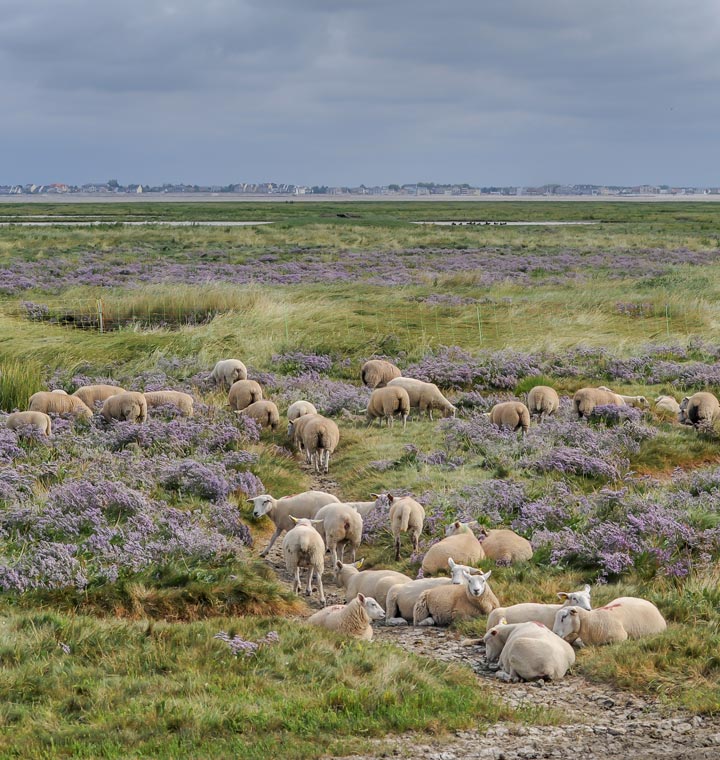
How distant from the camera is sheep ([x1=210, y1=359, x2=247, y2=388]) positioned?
20.3 metres

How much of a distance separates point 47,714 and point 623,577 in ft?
22.3

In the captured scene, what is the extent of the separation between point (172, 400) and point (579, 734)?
12364 millimetres

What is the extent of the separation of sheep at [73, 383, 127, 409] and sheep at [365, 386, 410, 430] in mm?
5048

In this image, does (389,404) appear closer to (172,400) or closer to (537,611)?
(172,400)

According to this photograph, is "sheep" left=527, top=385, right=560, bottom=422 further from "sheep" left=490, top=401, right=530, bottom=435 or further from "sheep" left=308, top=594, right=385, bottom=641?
"sheep" left=308, top=594, right=385, bottom=641

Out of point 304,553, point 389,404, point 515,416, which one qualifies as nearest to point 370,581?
point 304,553

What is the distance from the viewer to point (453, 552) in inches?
436

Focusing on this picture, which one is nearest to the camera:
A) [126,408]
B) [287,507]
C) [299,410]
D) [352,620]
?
[352,620]

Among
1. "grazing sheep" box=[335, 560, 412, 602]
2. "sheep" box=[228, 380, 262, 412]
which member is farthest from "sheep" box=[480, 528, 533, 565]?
"sheep" box=[228, 380, 262, 412]

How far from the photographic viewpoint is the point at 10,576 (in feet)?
32.5

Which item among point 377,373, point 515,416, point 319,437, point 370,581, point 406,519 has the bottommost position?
point 370,581

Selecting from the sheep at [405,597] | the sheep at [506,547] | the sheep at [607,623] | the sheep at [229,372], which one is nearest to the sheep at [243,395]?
the sheep at [229,372]

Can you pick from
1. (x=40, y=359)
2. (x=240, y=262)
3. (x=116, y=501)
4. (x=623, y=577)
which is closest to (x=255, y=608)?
(x=116, y=501)

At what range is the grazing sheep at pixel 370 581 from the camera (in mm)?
10578
